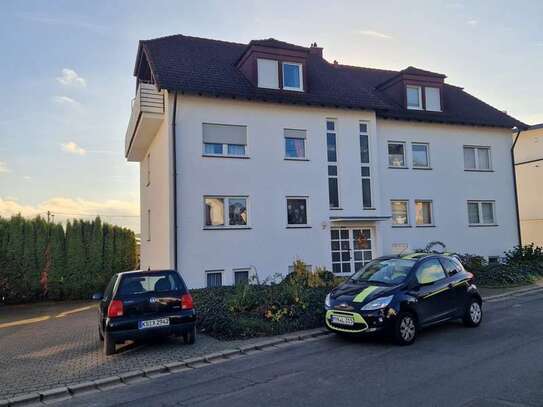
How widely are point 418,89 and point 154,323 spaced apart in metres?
17.9

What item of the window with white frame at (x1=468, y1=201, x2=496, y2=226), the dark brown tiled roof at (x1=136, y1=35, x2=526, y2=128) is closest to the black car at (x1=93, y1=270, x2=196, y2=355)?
the dark brown tiled roof at (x1=136, y1=35, x2=526, y2=128)

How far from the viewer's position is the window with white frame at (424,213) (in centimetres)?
1983

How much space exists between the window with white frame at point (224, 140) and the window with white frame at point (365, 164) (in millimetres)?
5106

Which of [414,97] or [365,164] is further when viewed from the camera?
[414,97]

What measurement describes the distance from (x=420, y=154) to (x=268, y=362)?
611 inches

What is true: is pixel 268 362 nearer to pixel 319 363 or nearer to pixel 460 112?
pixel 319 363

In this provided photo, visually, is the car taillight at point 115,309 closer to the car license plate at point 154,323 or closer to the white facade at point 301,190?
the car license plate at point 154,323

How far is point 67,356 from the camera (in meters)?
8.22

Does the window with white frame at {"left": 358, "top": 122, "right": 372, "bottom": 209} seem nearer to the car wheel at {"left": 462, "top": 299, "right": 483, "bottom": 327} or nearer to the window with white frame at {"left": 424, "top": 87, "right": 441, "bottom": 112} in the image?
the window with white frame at {"left": 424, "top": 87, "right": 441, "bottom": 112}

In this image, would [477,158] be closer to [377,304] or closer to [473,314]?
[473,314]

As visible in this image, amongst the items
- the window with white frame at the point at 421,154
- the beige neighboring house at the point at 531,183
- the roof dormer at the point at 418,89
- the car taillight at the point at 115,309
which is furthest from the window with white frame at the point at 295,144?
the beige neighboring house at the point at 531,183

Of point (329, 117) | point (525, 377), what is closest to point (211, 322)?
point (525, 377)

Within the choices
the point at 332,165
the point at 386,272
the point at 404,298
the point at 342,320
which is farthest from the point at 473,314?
the point at 332,165

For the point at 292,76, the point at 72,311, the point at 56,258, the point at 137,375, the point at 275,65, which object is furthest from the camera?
the point at 56,258
